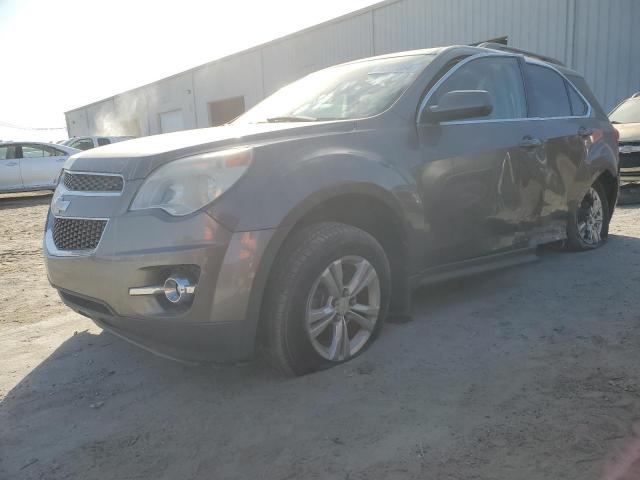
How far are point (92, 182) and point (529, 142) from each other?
2.80 metres

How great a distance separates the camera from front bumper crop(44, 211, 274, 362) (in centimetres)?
218

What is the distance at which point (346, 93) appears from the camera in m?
3.30

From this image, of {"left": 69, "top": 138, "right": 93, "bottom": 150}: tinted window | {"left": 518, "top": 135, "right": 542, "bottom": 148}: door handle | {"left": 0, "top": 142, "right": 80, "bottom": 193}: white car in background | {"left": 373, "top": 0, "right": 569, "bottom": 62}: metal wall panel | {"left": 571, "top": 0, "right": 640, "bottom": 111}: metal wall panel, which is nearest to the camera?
{"left": 518, "top": 135, "right": 542, "bottom": 148}: door handle

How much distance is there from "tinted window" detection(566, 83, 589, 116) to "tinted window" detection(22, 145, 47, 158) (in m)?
12.0

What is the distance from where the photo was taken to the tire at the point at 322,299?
2.39 m

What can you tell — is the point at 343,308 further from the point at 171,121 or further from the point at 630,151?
the point at 171,121

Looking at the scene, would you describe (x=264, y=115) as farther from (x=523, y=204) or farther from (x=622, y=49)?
(x=622, y=49)

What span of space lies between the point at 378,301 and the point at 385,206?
0.51 m

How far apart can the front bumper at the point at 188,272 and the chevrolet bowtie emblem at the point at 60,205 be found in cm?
39

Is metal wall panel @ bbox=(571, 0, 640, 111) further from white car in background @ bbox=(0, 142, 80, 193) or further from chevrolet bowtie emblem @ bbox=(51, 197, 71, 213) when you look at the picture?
white car in background @ bbox=(0, 142, 80, 193)

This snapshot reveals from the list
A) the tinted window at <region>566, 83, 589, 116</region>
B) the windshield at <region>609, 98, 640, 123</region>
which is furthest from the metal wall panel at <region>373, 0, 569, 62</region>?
the tinted window at <region>566, 83, 589, 116</region>

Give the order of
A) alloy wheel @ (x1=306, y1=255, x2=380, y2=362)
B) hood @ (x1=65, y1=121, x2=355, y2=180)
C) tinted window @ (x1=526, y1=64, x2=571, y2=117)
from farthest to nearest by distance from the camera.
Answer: tinted window @ (x1=526, y1=64, x2=571, y2=117)
alloy wheel @ (x1=306, y1=255, x2=380, y2=362)
hood @ (x1=65, y1=121, x2=355, y2=180)

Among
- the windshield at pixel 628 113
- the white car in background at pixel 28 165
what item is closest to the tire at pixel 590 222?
the windshield at pixel 628 113

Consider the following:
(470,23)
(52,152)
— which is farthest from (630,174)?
(52,152)
